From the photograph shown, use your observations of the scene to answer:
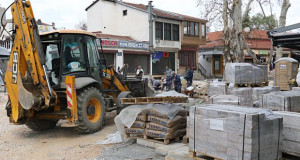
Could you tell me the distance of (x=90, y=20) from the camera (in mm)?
32156

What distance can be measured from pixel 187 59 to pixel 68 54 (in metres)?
26.0

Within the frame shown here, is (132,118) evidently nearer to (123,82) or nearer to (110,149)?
A: (110,149)

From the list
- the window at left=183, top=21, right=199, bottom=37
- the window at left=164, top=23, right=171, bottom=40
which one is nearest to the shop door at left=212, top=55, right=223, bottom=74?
the window at left=183, top=21, right=199, bottom=37

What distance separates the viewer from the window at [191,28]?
31.5 metres

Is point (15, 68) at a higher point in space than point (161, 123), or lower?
higher

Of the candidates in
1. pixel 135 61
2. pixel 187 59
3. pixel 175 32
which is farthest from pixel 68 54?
pixel 187 59

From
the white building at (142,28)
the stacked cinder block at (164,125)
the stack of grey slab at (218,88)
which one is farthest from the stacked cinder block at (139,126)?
the white building at (142,28)

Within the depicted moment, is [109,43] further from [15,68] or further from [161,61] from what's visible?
[15,68]

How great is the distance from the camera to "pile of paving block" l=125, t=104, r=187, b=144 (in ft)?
18.9

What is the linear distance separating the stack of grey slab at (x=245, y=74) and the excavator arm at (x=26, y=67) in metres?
5.82

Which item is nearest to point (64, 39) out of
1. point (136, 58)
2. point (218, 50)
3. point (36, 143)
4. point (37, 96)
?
point (37, 96)

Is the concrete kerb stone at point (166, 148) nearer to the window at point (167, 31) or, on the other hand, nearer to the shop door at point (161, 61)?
the shop door at point (161, 61)

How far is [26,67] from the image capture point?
22.0ft

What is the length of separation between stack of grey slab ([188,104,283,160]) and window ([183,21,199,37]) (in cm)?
2768
